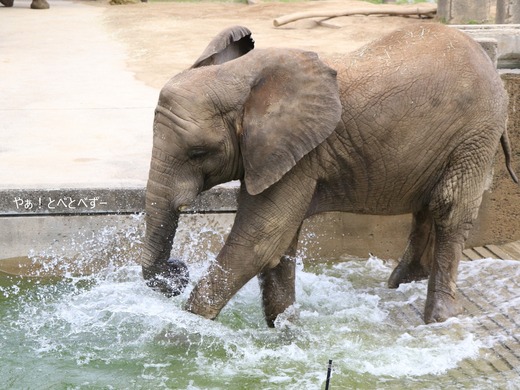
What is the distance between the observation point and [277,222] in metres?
5.82

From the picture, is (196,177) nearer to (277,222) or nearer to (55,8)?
(277,222)

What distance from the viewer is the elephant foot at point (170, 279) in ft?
19.1

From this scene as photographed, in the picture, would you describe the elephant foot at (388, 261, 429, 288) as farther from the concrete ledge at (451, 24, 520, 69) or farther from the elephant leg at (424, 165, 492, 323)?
the concrete ledge at (451, 24, 520, 69)

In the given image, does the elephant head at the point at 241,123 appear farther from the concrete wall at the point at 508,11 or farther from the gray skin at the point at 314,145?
the concrete wall at the point at 508,11

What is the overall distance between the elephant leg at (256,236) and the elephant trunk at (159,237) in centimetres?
22

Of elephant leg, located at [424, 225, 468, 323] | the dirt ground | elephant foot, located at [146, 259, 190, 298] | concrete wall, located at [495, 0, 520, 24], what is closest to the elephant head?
elephant foot, located at [146, 259, 190, 298]

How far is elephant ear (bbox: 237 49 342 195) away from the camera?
5559 mm

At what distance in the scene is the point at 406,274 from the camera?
730 centimetres

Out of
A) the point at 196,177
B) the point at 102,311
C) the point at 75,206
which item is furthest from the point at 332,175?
the point at 75,206

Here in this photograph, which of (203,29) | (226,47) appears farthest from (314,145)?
(203,29)

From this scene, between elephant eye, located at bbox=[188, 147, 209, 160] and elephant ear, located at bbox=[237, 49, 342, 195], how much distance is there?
209mm

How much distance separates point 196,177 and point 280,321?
1312 millimetres

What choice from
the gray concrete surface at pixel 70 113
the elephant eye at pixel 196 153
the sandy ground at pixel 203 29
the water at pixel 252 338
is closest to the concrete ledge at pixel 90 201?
the gray concrete surface at pixel 70 113

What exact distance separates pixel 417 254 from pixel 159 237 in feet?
7.48
